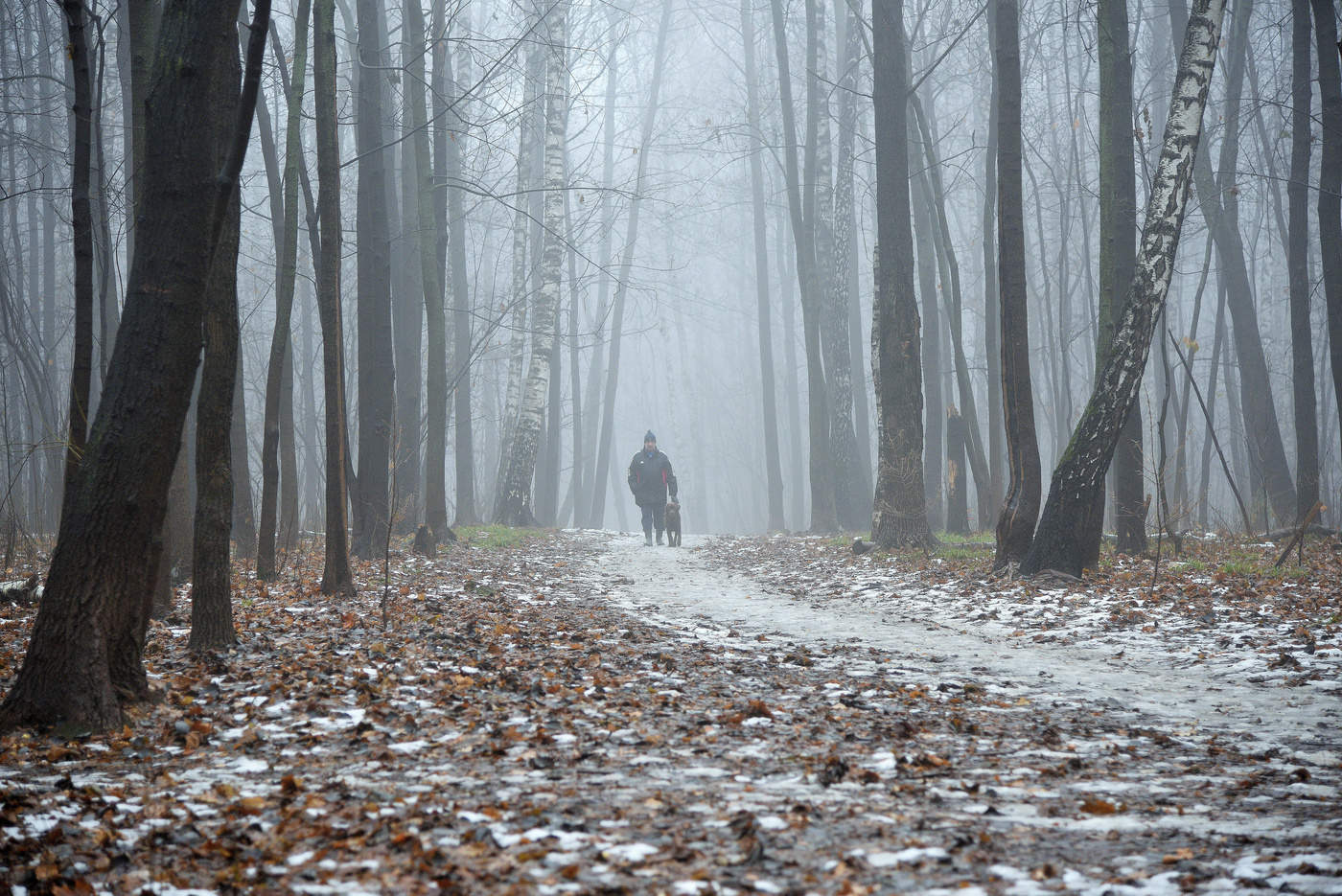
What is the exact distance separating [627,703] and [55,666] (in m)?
2.67

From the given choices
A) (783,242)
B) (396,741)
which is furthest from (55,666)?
(783,242)

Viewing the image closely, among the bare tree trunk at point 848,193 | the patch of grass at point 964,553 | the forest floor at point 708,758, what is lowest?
the forest floor at point 708,758

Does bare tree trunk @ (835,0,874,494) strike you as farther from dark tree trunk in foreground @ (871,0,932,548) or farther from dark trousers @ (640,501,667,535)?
dark trousers @ (640,501,667,535)

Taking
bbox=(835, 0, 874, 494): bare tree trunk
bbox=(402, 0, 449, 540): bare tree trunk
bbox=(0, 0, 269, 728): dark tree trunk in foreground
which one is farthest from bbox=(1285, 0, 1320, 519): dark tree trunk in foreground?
bbox=(0, 0, 269, 728): dark tree trunk in foreground

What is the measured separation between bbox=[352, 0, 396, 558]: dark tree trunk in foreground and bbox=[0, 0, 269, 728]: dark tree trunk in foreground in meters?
7.18

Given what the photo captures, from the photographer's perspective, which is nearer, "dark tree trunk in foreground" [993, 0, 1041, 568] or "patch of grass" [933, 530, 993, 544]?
"dark tree trunk in foreground" [993, 0, 1041, 568]

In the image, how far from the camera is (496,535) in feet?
57.7

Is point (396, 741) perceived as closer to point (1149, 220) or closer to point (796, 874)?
point (796, 874)

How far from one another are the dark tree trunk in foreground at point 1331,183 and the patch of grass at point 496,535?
40.0ft

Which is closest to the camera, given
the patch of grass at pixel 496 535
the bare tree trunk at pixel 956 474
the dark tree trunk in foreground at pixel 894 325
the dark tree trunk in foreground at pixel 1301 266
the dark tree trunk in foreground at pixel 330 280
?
the dark tree trunk in foreground at pixel 330 280

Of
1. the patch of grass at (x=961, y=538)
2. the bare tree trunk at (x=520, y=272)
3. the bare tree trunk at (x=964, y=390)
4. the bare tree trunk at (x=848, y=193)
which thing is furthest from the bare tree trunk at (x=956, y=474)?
the bare tree trunk at (x=520, y=272)

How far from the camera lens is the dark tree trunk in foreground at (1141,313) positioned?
916 centimetres

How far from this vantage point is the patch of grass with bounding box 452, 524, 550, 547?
16.0 meters

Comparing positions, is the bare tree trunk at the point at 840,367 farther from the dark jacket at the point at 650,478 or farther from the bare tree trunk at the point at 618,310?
the bare tree trunk at the point at 618,310
